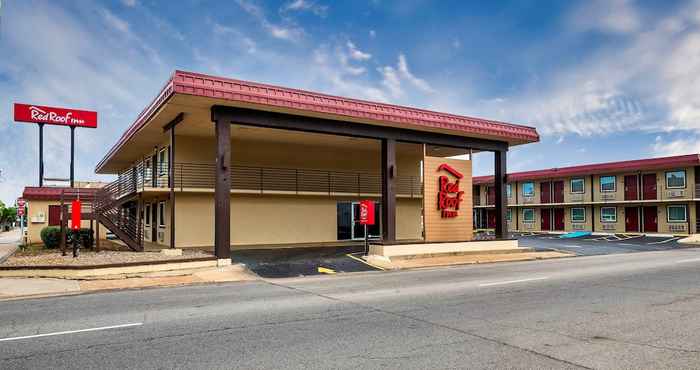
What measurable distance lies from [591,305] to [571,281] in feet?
11.0

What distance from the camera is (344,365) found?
5148 millimetres

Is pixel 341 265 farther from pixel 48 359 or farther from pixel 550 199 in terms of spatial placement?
pixel 550 199

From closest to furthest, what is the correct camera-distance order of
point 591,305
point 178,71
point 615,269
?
point 591,305 → point 178,71 → point 615,269

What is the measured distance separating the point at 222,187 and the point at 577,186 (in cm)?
3369

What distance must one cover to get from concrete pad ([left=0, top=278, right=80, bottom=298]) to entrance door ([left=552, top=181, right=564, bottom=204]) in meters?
38.0

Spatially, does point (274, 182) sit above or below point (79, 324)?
above

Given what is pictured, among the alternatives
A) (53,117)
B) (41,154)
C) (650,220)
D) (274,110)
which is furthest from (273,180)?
(650,220)

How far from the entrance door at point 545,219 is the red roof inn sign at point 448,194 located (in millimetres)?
25396

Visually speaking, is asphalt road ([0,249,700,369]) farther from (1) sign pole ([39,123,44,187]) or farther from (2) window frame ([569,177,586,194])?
(2) window frame ([569,177,586,194])

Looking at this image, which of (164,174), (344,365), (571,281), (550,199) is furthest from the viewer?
(550,199)

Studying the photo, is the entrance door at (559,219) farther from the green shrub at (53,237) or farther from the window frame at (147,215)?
the green shrub at (53,237)

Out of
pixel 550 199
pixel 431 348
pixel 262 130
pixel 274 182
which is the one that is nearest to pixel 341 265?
pixel 262 130

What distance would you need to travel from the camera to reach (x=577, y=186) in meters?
39.3

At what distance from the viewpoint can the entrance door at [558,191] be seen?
1591 inches
